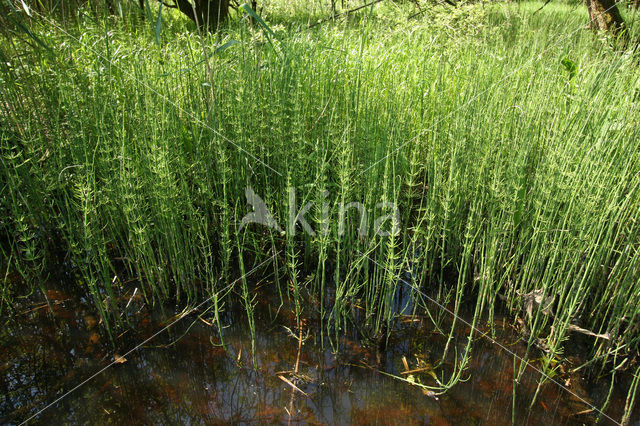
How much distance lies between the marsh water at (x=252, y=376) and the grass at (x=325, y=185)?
111 millimetres

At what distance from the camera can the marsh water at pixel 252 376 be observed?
5.13 feet

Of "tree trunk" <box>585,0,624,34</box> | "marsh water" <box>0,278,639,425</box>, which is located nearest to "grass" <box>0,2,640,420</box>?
"marsh water" <box>0,278,639,425</box>

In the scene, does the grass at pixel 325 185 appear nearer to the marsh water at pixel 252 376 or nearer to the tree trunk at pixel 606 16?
the marsh water at pixel 252 376

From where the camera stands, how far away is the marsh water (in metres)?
1.56

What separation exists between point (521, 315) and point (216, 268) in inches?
57.1

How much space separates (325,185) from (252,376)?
0.80 m

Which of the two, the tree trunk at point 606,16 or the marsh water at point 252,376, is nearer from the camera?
the marsh water at point 252,376

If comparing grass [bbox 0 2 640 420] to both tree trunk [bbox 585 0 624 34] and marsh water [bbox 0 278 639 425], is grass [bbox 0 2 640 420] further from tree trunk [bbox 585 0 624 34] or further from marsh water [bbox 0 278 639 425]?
tree trunk [bbox 585 0 624 34]

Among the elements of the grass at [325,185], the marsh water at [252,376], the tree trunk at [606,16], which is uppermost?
the tree trunk at [606,16]

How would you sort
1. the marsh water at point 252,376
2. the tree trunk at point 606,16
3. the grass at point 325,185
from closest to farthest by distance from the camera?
1. the marsh water at point 252,376
2. the grass at point 325,185
3. the tree trunk at point 606,16

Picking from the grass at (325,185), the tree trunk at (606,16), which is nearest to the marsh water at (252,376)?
the grass at (325,185)

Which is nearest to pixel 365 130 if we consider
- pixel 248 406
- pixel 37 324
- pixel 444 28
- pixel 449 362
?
pixel 449 362

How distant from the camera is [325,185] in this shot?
185 centimetres

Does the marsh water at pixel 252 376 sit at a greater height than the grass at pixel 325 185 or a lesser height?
lesser
